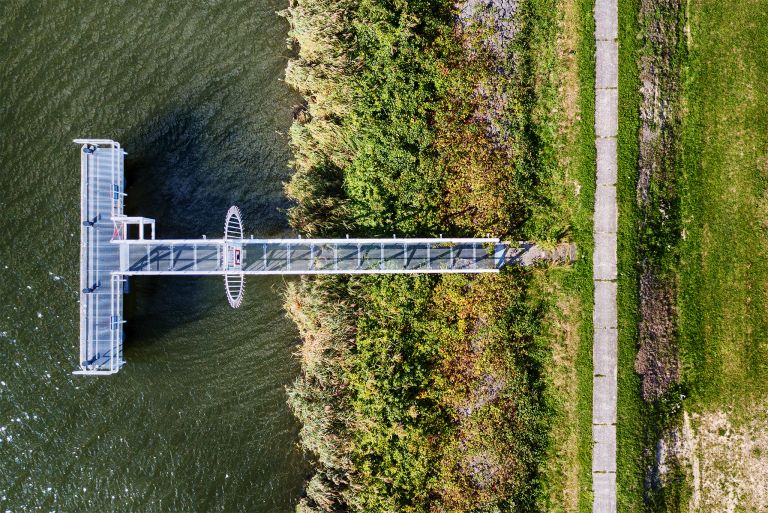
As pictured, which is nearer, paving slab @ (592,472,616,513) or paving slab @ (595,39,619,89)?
paving slab @ (592,472,616,513)

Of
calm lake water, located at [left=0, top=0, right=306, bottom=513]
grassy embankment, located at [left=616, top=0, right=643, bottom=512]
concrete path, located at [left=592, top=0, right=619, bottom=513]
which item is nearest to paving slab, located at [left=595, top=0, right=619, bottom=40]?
concrete path, located at [left=592, top=0, right=619, bottom=513]

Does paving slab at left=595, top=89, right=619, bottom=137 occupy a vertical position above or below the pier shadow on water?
above

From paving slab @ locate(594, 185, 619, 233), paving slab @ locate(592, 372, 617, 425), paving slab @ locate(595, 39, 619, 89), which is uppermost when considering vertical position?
paving slab @ locate(595, 39, 619, 89)

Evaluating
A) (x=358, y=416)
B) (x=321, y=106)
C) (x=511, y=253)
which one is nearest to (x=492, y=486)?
(x=358, y=416)

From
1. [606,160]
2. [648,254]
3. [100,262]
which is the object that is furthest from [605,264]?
[100,262]

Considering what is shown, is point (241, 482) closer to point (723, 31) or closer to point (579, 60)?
point (579, 60)

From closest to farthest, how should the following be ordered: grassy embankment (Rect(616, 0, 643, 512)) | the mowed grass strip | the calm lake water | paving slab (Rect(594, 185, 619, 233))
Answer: grassy embankment (Rect(616, 0, 643, 512))
paving slab (Rect(594, 185, 619, 233))
the mowed grass strip
the calm lake water

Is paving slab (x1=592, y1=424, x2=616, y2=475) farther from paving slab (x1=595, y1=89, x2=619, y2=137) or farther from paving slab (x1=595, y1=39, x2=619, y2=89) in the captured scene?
paving slab (x1=595, y1=39, x2=619, y2=89)
